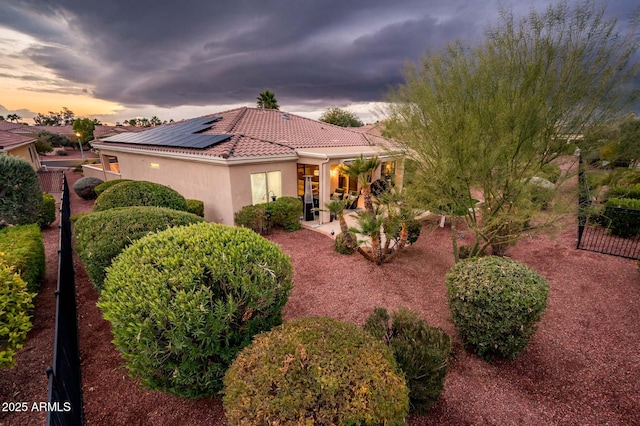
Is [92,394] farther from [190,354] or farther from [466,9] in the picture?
[466,9]

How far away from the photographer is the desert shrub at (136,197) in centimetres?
794

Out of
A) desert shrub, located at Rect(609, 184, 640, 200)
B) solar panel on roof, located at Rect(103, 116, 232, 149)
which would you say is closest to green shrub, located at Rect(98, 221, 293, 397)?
solar panel on roof, located at Rect(103, 116, 232, 149)

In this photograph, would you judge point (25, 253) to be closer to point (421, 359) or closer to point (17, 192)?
point (17, 192)

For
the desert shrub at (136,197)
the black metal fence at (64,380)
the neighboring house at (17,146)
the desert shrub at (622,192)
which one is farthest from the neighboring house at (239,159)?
the desert shrub at (622,192)

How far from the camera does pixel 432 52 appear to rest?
7.27 m

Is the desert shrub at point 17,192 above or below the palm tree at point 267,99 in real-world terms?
below

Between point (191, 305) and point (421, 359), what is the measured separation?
9.57ft

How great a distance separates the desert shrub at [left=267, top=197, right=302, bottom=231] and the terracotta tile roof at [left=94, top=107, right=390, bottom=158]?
2109mm

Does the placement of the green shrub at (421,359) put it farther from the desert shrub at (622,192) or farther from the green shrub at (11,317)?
the desert shrub at (622,192)

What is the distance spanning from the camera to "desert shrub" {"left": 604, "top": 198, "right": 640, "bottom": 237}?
9.77 metres

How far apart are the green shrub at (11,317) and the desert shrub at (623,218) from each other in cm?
1604

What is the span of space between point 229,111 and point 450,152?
15.8 meters

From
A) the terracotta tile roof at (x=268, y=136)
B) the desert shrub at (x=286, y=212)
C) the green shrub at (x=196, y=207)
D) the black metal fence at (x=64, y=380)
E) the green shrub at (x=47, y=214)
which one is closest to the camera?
the black metal fence at (x=64, y=380)

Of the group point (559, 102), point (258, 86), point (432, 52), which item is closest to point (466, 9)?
point (432, 52)
